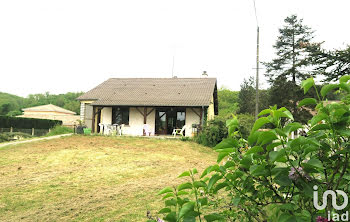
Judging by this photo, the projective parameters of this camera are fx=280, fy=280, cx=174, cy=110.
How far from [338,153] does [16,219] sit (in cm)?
527

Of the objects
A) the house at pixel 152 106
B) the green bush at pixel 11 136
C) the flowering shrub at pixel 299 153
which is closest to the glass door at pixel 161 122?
the house at pixel 152 106

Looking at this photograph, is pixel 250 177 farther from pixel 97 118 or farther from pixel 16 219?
pixel 97 118

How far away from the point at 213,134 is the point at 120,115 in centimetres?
937

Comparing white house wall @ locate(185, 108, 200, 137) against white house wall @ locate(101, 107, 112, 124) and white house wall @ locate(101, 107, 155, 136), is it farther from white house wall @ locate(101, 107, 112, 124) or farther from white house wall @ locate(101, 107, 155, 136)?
white house wall @ locate(101, 107, 112, 124)

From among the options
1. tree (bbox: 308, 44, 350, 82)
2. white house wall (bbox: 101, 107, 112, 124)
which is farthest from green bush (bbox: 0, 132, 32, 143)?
tree (bbox: 308, 44, 350, 82)

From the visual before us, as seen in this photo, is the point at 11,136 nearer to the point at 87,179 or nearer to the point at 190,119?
the point at 190,119

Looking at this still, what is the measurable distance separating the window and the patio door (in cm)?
255

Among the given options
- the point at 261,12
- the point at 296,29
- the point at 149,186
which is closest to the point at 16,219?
the point at 149,186

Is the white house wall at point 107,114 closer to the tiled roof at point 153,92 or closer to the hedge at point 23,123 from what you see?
the tiled roof at point 153,92

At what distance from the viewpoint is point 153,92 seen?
23.7 meters

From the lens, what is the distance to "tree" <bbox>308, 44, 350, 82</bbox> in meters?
12.9

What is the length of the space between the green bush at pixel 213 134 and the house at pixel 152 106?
2.81m

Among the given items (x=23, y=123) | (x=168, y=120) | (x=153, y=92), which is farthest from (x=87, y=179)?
(x=23, y=123)

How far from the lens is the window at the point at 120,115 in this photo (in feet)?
74.9
